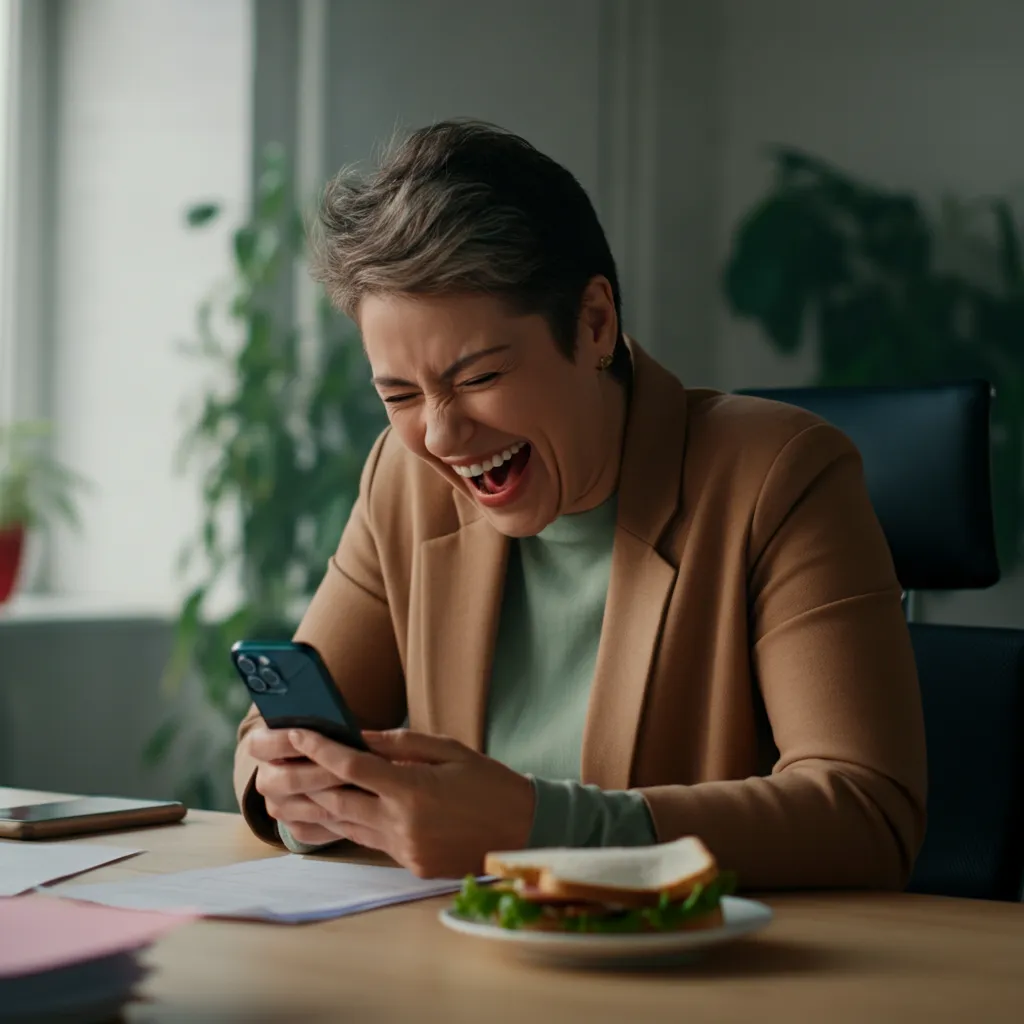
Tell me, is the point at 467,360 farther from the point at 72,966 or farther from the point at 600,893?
the point at 72,966

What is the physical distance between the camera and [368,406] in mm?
3320

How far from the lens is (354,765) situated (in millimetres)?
1058

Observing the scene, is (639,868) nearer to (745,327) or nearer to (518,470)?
(518,470)

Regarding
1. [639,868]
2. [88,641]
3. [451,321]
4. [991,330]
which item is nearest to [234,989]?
[639,868]

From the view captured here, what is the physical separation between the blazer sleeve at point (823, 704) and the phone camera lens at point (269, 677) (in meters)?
0.30

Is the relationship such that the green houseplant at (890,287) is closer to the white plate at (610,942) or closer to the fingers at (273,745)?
the fingers at (273,745)

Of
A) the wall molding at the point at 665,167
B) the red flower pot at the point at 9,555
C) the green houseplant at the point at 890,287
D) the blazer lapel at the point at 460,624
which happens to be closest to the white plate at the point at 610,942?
the blazer lapel at the point at 460,624

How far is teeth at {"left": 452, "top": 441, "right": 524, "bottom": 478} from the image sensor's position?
1.44 meters

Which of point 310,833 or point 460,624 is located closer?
point 310,833

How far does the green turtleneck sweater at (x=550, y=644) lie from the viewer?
58.5 inches

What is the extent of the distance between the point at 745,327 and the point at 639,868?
9.45 feet

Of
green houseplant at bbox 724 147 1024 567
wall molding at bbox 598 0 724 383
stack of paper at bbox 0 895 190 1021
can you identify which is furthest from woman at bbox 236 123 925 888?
wall molding at bbox 598 0 724 383

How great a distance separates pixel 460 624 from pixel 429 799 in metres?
0.50

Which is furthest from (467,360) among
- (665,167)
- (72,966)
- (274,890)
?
(665,167)
